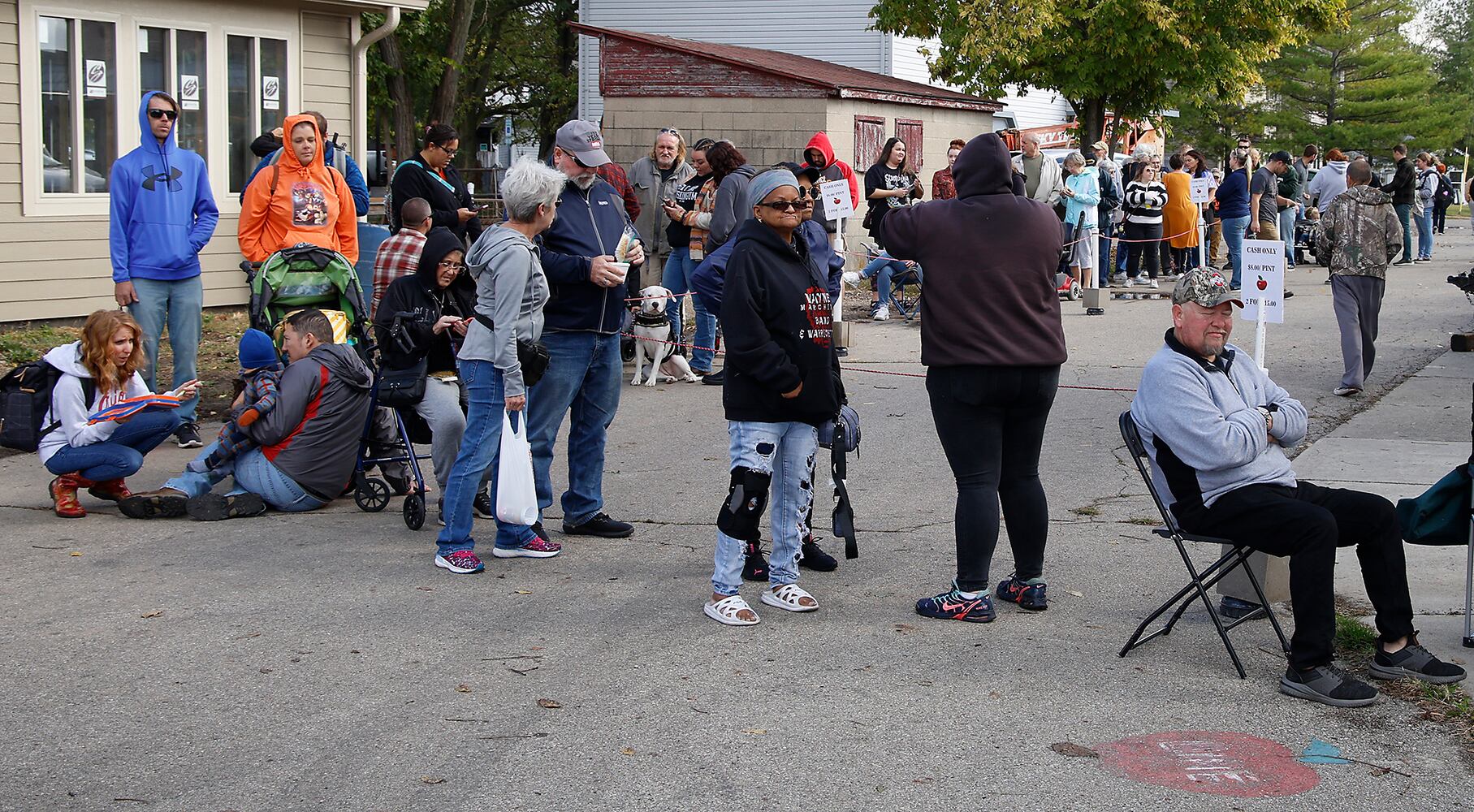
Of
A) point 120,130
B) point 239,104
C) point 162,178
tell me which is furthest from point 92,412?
point 239,104

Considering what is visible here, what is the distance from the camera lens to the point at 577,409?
7293 mm

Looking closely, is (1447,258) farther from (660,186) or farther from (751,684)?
(751,684)

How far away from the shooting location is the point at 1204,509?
Answer: 536 cm

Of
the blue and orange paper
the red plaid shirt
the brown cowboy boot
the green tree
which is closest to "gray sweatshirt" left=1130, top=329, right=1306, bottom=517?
the red plaid shirt

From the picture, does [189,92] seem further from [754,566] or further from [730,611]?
[730,611]

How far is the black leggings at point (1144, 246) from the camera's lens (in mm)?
20516

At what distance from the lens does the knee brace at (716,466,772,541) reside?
19.2 feet

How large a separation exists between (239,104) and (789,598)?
38.0 feet

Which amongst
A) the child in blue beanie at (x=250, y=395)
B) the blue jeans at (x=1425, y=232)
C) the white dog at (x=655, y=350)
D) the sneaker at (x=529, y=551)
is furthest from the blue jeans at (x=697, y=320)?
the blue jeans at (x=1425, y=232)

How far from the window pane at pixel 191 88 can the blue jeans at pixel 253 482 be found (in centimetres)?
802

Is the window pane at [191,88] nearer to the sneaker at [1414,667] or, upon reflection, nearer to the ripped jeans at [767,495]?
the ripped jeans at [767,495]

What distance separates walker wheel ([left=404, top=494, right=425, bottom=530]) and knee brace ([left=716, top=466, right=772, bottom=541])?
2.24m

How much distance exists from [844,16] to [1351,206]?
22.3 metres

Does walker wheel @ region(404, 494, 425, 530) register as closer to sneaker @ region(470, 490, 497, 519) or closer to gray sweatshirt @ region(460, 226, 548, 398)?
sneaker @ region(470, 490, 497, 519)
